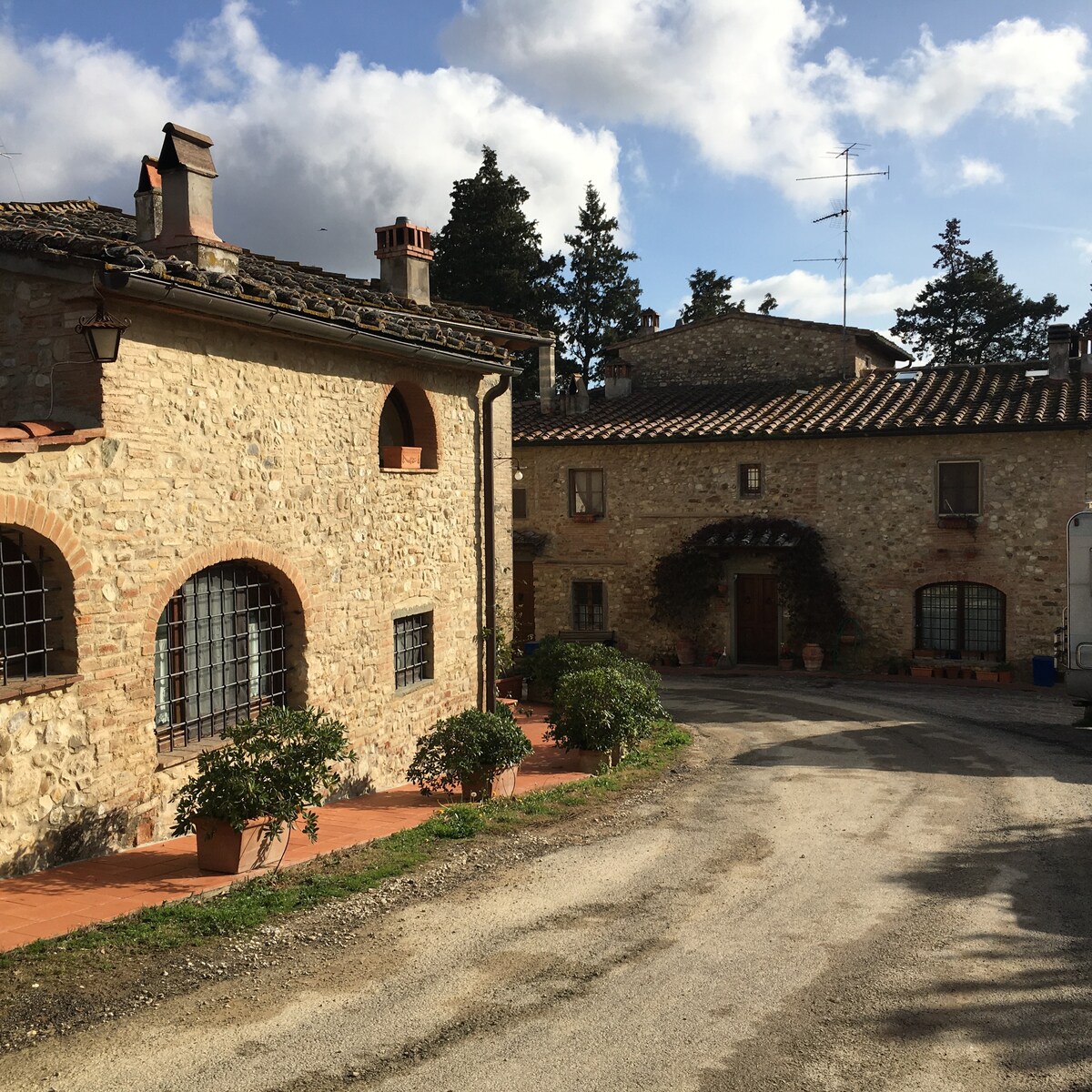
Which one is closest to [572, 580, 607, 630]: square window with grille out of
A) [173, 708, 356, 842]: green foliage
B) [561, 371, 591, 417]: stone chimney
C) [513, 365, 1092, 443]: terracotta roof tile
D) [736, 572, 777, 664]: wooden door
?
[736, 572, 777, 664]: wooden door

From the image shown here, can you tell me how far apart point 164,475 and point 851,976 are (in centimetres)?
623

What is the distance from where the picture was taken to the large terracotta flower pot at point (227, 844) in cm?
789

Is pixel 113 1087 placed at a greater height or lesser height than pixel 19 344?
lesser

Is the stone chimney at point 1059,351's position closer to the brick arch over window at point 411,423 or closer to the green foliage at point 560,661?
the green foliage at point 560,661

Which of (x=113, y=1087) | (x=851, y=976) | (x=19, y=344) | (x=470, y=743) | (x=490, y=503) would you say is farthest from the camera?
(x=490, y=503)

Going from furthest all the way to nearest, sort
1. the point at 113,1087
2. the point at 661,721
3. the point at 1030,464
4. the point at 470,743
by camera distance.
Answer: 1. the point at 1030,464
2. the point at 661,721
3. the point at 470,743
4. the point at 113,1087

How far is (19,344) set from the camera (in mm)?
8430

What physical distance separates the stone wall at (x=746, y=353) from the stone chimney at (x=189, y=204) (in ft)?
65.7

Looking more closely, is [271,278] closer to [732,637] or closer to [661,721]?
[661,721]

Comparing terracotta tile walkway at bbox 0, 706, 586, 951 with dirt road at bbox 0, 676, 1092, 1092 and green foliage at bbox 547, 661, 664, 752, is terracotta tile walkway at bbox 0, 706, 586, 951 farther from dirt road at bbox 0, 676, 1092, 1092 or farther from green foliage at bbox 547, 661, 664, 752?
green foliage at bbox 547, 661, 664, 752

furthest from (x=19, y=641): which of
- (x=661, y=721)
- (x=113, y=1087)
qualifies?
(x=661, y=721)

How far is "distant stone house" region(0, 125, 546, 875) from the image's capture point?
7777mm

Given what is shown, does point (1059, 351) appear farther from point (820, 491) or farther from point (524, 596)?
point (524, 596)

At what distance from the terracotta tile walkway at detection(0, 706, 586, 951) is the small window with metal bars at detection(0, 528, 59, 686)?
145 centimetres
